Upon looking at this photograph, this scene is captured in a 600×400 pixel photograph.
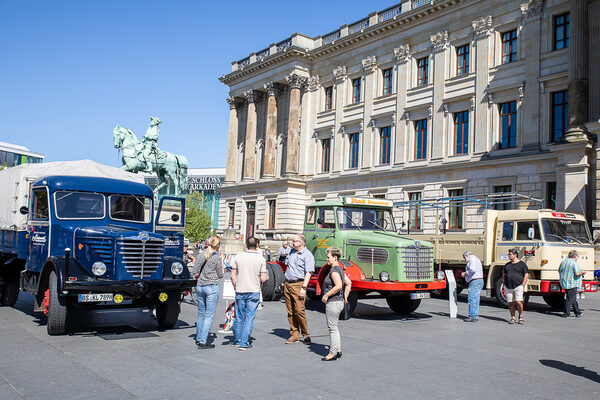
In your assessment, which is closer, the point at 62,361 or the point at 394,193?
the point at 62,361

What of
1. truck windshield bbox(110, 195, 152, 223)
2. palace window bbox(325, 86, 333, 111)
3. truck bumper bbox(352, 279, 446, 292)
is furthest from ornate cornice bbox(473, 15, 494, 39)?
truck windshield bbox(110, 195, 152, 223)

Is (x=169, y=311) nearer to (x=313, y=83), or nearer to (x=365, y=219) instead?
(x=365, y=219)

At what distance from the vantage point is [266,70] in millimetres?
50312

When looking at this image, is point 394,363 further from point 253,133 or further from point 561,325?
point 253,133

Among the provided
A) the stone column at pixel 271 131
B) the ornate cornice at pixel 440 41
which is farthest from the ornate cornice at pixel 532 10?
the stone column at pixel 271 131

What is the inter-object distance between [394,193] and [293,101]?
13623mm

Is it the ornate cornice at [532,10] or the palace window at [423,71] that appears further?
the palace window at [423,71]

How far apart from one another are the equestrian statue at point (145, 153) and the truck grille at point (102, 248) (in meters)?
31.2

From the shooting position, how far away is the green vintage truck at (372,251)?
13.2 metres

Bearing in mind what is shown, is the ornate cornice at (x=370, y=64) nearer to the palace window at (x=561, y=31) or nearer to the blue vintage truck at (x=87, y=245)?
the palace window at (x=561, y=31)

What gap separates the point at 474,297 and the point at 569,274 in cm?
347

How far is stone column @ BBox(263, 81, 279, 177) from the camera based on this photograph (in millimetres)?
49125

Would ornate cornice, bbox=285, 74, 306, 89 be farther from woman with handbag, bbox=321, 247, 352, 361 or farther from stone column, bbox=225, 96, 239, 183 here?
woman with handbag, bbox=321, 247, 352, 361

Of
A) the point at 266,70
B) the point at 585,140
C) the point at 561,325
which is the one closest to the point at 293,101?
the point at 266,70
